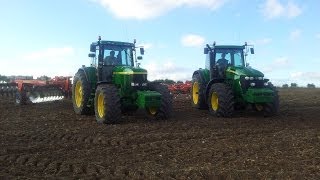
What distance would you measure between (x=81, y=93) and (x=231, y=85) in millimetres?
5209

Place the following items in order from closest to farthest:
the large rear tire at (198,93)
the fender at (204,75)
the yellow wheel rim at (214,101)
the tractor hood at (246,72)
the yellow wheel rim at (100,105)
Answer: the yellow wheel rim at (100,105) < the tractor hood at (246,72) < the yellow wheel rim at (214,101) < the fender at (204,75) < the large rear tire at (198,93)

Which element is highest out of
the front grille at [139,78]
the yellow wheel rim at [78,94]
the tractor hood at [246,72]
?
the tractor hood at [246,72]

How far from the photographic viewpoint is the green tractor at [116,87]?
43.4 ft

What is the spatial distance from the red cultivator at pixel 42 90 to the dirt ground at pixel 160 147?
4.64 metres

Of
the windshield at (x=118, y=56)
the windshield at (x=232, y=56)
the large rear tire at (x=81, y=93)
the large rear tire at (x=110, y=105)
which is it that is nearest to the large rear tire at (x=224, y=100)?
the windshield at (x=232, y=56)

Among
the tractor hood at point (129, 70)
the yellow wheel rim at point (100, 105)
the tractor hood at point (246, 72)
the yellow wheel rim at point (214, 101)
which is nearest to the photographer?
the yellow wheel rim at point (100, 105)

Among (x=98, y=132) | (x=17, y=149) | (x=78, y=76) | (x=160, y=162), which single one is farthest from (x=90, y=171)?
(x=78, y=76)

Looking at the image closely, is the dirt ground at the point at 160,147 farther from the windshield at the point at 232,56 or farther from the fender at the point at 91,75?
the windshield at the point at 232,56

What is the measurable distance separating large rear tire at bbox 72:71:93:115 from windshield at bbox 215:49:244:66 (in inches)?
194

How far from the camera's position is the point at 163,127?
12484 mm

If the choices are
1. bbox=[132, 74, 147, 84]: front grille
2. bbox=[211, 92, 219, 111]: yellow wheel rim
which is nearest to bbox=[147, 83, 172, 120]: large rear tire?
bbox=[132, 74, 147, 84]: front grille

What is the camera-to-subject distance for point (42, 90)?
66.0 feet

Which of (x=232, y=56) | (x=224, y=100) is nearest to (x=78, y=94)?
(x=224, y=100)

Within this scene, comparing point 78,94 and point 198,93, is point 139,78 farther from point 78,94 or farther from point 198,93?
point 198,93
